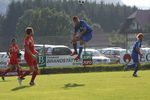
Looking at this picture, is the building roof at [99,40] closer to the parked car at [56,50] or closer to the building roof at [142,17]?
the parked car at [56,50]

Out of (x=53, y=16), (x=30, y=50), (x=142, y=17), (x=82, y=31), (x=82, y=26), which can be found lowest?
(x=30, y=50)

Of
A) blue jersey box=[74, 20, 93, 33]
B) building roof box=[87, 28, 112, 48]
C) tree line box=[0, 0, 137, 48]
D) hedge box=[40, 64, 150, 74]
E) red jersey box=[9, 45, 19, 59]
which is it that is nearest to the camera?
blue jersey box=[74, 20, 93, 33]

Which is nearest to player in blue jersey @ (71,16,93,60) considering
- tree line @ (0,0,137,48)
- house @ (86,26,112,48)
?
tree line @ (0,0,137,48)

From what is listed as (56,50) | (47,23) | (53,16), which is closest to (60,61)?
(56,50)

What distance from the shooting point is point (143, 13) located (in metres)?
126

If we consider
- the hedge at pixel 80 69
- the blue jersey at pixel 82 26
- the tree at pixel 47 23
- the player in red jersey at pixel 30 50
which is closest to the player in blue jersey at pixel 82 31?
the blue jersey at pixel 82 26

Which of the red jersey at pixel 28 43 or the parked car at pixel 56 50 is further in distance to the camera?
the parked car at pixel 56 50

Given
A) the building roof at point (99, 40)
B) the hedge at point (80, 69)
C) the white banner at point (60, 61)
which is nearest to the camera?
the hedge at point (80, 69)

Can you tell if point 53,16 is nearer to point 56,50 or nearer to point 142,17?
point 142,17

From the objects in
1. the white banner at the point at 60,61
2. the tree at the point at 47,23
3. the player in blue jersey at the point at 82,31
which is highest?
the tree at the point at 47,23

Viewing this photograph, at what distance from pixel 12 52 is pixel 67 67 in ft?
29.7

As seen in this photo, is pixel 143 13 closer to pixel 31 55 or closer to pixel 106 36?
pixel 106 36

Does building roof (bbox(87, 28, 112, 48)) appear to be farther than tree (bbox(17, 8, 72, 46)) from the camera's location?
No

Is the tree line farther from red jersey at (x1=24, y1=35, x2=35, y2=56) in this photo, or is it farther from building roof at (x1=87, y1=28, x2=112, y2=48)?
red jersey at (x1=24, y1=35, x2=35, y2=56)
